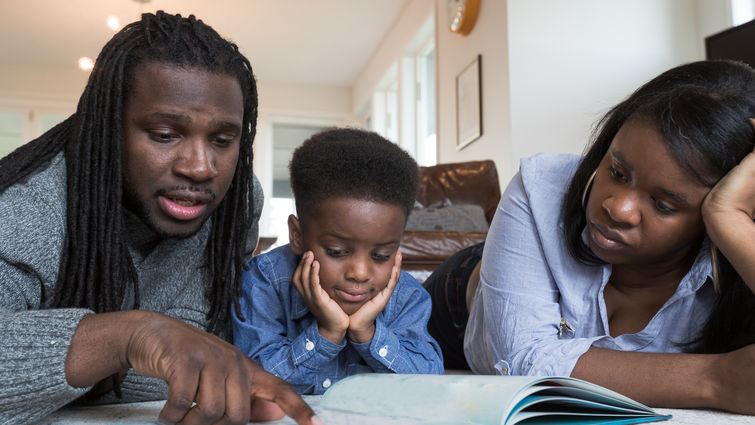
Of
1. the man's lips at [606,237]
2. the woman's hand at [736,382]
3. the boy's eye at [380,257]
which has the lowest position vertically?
the woman's hand at [736,382]

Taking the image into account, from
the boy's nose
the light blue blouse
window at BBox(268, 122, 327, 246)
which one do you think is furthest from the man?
window at BBox(268, 122, 327, 246)

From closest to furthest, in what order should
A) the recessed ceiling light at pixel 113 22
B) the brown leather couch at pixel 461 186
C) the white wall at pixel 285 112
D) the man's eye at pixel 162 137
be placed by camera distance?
1. the man's eye at pixel 162 137
2. the brown leather couch at pixel 461 186
3. the recessed ceiling light at pixel 113 22
4. the white wall at pixel 285 112

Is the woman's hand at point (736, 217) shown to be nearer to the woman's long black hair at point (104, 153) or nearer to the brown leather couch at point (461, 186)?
the woman's long black hair at point (104, 153)

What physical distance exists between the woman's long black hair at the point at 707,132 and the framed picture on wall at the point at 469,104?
3.21 metres

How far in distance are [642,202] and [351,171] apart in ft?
1.73

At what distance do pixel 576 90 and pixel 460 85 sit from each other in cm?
98

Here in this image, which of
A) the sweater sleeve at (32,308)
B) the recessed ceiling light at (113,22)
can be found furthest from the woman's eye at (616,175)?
the recessed ceiling light at (113,22)

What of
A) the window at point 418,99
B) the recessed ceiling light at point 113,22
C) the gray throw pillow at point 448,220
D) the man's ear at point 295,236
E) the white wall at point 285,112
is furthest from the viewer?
the white wall at point 285,112

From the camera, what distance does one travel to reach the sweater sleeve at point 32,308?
0.69m

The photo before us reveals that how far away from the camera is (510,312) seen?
115cm

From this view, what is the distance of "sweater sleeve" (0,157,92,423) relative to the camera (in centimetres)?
69

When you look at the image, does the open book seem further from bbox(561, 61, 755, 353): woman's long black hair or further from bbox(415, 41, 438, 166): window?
bbox(415, 41, 438, 166): window

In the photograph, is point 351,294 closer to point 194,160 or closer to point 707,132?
point 194,160

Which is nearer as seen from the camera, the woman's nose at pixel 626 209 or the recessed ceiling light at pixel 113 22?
the woman's nose at pixel 626 209
